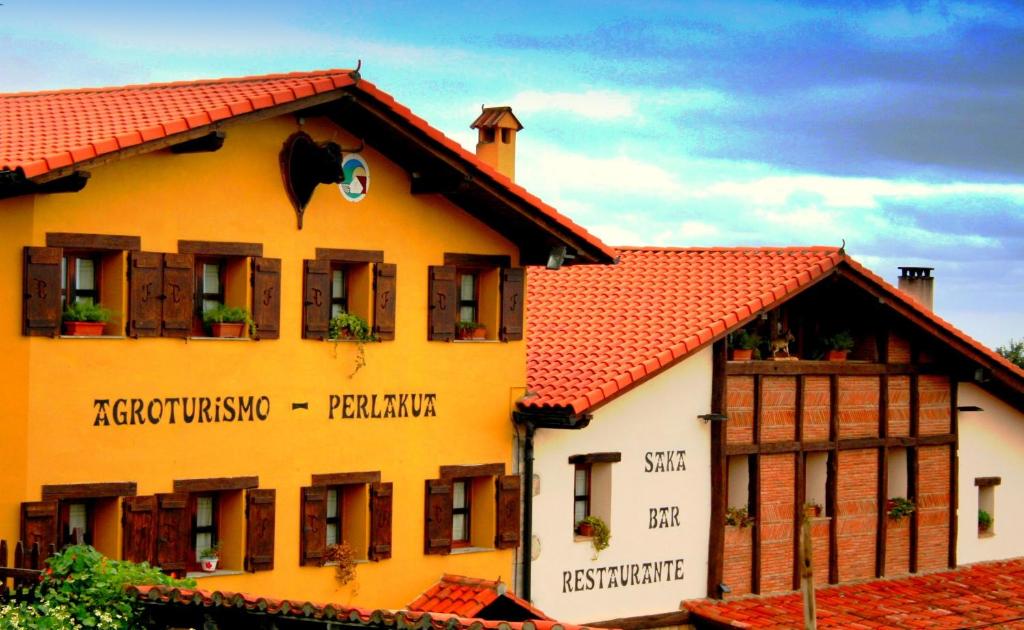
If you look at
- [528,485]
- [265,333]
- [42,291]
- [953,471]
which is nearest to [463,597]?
[528,485]

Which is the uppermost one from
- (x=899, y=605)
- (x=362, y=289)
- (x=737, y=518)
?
(x=362, y=289)

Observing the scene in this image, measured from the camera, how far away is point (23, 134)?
792 inches

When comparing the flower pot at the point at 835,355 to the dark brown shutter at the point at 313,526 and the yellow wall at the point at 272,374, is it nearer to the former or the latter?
the yellow wall at the point at 272,374

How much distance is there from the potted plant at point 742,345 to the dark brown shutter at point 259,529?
7.79 metres

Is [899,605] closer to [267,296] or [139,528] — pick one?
[267,296]

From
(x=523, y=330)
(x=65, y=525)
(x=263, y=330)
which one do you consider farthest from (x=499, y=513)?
(x=65, y=525)

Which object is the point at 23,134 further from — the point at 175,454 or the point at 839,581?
the point at 839,581

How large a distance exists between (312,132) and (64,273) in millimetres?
3364

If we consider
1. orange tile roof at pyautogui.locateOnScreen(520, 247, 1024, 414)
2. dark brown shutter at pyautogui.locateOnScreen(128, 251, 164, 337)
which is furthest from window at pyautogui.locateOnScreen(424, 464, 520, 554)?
dark brown shutter at pyautogui.locateOnScreen(128, 251, 164, 337)


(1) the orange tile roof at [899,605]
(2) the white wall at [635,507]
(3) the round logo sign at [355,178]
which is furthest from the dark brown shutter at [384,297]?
(1) the orange tile roof at [899,605]

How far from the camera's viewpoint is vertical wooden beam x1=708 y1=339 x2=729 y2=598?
86.2 feet

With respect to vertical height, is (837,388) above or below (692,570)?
above

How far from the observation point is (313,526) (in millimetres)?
21875

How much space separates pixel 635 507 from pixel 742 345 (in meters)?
2.86
